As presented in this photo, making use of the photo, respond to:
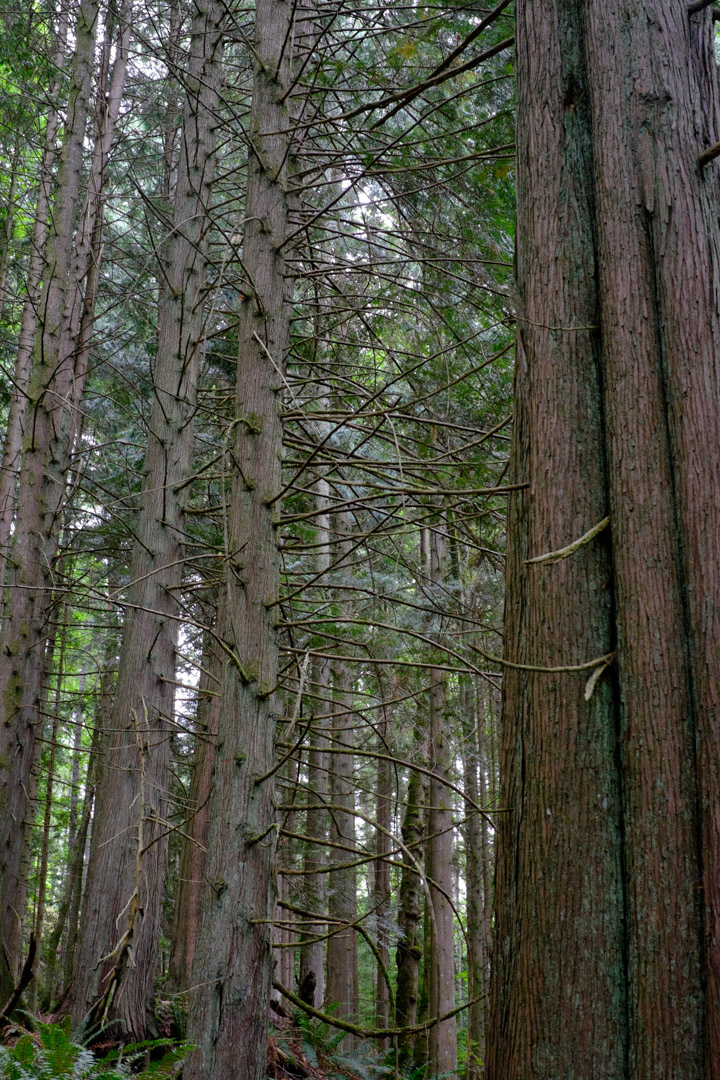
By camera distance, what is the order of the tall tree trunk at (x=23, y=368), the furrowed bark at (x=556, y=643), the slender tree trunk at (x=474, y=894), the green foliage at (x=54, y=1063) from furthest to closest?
the slender tree trunk at (x=474, y=894)
the tall tree trunk at (x=23, y=368)
the green foliage at (x=54, y=1063)
the furrowed bark at (x=556, y=643)

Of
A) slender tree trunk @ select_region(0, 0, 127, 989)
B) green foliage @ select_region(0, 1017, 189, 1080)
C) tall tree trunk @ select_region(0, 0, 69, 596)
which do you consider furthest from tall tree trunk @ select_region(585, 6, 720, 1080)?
tall tree trunk @ select_region(0, 0, 69, 596)

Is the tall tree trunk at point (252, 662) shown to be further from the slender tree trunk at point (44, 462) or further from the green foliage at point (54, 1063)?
the slender tree trunk at point (44, 462)

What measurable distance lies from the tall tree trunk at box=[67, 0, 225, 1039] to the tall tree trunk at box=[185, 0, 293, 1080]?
2.82 feet

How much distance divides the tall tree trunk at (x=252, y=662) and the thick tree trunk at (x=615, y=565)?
1398mm

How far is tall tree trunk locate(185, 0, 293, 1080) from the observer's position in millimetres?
3359

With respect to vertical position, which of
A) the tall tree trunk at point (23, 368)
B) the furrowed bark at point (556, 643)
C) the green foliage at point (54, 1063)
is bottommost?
the green foliage at point (54, 1063)

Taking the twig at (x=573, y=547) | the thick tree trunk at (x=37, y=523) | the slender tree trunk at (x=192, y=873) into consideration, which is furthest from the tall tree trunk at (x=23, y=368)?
the twig at (x=573, y=547)

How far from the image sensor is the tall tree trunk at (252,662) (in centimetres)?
336

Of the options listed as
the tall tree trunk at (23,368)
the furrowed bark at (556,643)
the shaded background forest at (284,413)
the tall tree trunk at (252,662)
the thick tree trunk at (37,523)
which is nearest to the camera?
the furrowed bark at (556,643)

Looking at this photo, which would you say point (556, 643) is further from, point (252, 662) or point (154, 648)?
point (154, 648)

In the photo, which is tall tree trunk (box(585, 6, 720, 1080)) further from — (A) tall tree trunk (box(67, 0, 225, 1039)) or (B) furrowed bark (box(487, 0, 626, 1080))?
(A) tall tree trunk (box(67, 0, 225, 1039))

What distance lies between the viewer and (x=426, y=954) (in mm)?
13617

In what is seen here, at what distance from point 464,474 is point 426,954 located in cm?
1090

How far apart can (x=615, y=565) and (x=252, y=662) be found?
1.94 metres
